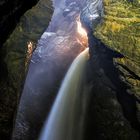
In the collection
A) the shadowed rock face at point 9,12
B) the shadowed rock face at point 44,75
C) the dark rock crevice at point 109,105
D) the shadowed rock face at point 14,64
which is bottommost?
the dark rock crevice at point 109,105

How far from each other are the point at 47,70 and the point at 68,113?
450 cm

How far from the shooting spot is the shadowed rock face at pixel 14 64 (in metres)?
12.1

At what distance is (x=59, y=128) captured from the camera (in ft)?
53.1

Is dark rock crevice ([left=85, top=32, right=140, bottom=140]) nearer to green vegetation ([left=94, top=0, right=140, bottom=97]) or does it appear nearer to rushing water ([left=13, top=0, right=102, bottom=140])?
green vegetation ([left=94, top=0, right=140, bottom=97])

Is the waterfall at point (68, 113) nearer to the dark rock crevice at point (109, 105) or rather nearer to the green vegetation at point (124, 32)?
the dark rock crevice at point (109, 105)

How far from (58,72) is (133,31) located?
559 cm

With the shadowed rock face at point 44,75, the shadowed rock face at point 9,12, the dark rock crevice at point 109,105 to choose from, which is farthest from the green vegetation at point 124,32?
the shadowed rock face at point 9,12

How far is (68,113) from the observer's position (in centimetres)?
1684

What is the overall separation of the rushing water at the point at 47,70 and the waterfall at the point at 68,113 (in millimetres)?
466

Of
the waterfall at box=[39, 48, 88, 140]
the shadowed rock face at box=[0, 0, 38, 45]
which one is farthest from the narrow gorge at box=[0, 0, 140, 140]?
the shadowed rock face at box=[0, 0, 38, 45]

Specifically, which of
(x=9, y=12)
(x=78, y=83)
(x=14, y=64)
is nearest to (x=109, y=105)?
(x=78, y=83)

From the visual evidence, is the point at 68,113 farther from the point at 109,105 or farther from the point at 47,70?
the point at 47,70

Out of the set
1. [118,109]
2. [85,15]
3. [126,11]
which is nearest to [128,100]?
[118,109]

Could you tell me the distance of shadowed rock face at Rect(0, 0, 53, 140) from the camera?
39.7ft
